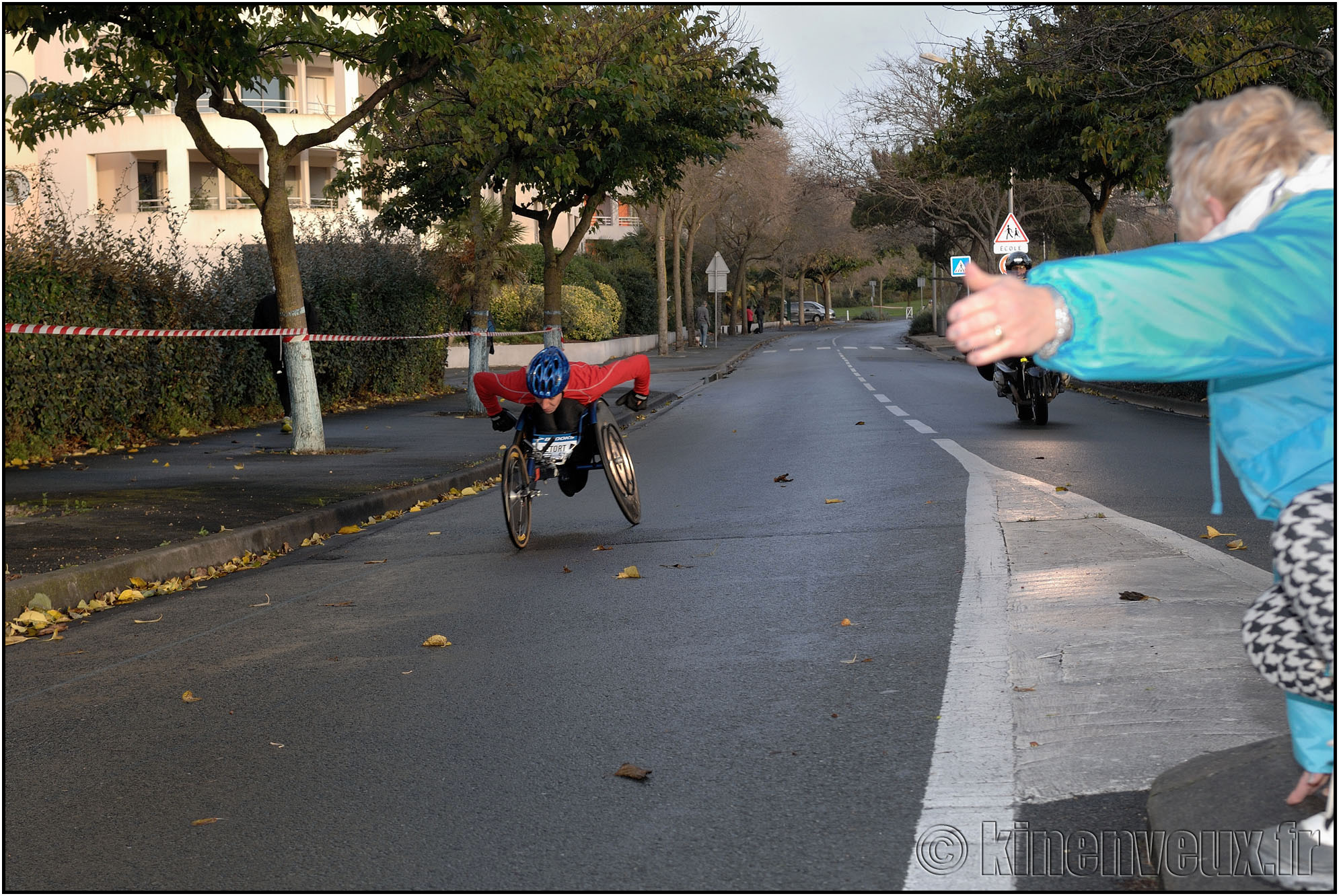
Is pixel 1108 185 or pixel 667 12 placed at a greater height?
pixel 667 12

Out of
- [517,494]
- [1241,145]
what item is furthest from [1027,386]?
[1241,145]

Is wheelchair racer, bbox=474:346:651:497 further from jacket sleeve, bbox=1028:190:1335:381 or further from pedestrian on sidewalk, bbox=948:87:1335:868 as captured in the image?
jacket sleeve, bbox=1028:190:1335:381

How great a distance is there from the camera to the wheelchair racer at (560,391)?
898 cm

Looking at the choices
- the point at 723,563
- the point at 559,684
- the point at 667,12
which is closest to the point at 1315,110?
the point at 559,684

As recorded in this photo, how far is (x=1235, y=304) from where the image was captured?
2.11 metres

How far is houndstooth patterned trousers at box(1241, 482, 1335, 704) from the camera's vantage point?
2414mm

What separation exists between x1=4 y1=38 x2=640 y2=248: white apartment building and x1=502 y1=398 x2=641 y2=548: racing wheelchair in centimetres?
3577

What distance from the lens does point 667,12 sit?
74.4ft

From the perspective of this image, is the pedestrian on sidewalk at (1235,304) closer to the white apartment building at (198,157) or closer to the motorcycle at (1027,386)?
the motorcycle at (1027,386)

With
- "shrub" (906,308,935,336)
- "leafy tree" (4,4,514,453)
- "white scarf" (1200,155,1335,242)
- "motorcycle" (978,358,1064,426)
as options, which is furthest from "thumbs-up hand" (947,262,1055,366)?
"shrub" (906,308,935,336)

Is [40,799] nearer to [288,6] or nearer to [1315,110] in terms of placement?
[1315,110]

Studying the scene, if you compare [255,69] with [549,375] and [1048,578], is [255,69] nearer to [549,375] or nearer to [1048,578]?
[549,375]

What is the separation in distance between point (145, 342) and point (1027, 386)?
10.9 m

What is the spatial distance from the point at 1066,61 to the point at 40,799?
18639mm
